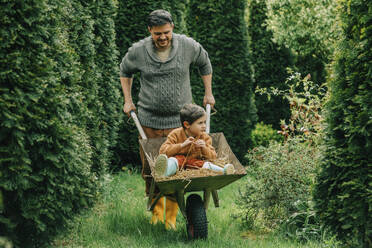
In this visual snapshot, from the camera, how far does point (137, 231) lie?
4.54 meters

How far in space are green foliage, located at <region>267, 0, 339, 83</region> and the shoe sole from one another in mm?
6354

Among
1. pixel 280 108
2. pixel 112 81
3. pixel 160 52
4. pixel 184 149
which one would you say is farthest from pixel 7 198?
pixel 280 108

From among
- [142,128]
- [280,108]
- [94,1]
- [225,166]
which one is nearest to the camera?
[225,166]

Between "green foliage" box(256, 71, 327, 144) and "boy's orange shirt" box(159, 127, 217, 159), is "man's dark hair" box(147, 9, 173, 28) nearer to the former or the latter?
"boy's orange shirt" box(159, 127, 217, 159)

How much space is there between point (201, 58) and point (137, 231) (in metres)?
1.82

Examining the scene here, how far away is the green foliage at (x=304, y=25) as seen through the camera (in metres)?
9.34

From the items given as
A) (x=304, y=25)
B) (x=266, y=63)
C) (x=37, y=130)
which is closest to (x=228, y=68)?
(x=266, y=63)

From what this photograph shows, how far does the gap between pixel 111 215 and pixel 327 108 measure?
2.51m

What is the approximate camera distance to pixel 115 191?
6.05m

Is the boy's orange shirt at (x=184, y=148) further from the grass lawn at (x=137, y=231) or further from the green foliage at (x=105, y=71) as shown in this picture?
the green foliage at (x=105, y=71)

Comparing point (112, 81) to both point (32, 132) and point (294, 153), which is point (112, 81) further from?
point (32, 132)

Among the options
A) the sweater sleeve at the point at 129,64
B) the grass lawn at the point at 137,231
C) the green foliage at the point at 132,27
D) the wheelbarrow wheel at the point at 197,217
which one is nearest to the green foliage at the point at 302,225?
the grass lawn at the point at 137,231

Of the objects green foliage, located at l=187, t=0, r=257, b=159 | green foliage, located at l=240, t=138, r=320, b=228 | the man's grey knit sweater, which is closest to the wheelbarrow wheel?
green foliage, located at l=240, t=138, r=320, b=228

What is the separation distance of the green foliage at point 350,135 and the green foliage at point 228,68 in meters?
4.99
